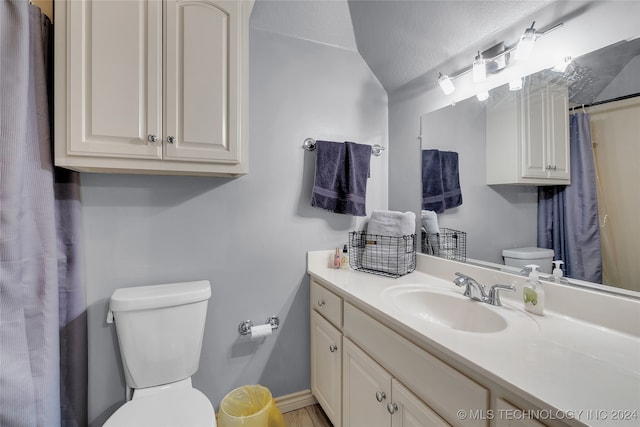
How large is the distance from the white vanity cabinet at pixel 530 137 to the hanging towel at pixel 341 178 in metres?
0.70

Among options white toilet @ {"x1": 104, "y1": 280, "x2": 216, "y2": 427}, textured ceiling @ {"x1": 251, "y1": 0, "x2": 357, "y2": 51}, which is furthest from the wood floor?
textured ceiling @ {"x1": 251, "y1": 0, "x2": 357, "y2": 51}

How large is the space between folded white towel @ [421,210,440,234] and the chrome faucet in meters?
0.44

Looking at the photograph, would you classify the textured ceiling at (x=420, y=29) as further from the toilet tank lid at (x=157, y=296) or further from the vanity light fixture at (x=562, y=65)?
the toilet tank lid at (x=157, y=296)

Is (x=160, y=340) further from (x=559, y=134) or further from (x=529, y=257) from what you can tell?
(x=559, y=134)

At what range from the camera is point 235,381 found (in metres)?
1.59

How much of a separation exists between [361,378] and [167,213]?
1.21m

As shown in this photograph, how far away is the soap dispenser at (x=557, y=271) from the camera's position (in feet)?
3.46

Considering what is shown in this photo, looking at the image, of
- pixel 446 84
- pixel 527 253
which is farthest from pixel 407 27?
pixel 527 253

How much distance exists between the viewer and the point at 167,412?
3.52 feet

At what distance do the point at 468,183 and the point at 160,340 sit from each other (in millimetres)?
1649

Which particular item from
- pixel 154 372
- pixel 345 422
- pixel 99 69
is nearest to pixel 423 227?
pixel 345 422

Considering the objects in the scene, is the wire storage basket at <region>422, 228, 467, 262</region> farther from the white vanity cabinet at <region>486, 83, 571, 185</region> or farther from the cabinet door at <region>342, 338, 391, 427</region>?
the cabinet door at <region>342, 338, 391, 427</region>

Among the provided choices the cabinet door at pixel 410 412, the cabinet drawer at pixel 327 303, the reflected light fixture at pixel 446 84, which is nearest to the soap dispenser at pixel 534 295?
the cabinet door at pixel 410 412

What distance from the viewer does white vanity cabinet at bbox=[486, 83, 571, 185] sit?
1066 millimetres
